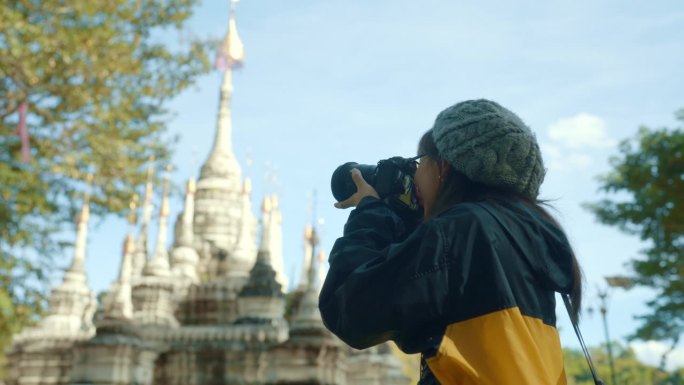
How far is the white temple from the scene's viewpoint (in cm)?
1438

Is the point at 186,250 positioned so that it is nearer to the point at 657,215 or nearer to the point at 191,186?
the point at 191,186

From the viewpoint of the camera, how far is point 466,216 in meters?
1.76

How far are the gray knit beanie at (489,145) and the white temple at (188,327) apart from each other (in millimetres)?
11246

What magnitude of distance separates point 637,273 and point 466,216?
16674 mm

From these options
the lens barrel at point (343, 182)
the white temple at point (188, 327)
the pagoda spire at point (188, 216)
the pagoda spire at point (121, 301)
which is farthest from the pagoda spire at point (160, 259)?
the lens barrel at point (343, 182)

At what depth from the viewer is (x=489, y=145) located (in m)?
1.88

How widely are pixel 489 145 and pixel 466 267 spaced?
1.11 feet

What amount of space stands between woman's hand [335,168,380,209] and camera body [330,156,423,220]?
14 millimetres

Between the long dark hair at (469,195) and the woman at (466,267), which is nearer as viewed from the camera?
the woman at (466,267)

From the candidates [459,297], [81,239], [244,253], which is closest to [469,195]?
[459,297]

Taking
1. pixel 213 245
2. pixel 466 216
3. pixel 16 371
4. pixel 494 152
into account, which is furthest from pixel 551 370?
pixel 213 245

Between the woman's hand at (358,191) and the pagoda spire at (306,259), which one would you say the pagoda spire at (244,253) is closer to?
the pagoda spire at (306,259)

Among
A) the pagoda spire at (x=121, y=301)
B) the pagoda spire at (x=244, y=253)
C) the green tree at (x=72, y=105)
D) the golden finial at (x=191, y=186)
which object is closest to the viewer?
the green tree at (x=72, y=105)

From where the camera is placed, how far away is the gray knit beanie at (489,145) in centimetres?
188
